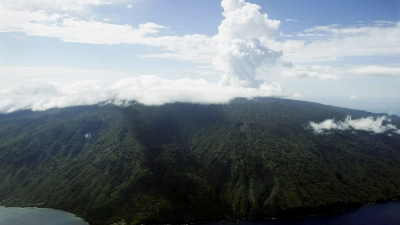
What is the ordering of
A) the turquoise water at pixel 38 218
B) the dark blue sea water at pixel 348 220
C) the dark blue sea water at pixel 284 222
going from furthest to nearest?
the turquoise water at pixel 38 218 → the dark blue sea water at pixel 284 222 → the dark blue sea water at pixel 348 220

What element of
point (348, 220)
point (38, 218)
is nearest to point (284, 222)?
point (348, 220)

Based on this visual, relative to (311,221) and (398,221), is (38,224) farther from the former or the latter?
(398,221)

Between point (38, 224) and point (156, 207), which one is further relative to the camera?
point (156, 207)

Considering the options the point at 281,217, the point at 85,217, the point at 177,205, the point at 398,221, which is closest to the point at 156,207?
the point at 177,205

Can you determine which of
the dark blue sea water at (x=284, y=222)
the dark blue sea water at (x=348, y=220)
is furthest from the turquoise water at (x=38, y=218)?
the dark blue sea water at (x=348, y=220)

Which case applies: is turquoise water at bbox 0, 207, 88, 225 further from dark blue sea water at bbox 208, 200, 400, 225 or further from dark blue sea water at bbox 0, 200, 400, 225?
dark blue sea water at bbox 208, 200, 400, 225

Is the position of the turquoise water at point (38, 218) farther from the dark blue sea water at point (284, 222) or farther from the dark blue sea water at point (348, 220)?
the dark blue sea water at point (348, 220)
